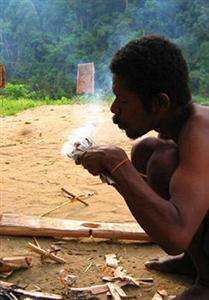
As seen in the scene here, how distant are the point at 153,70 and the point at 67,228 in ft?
4.73

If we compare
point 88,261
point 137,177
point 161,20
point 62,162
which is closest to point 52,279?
point 88,261

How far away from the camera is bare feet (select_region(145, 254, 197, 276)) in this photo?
2.81 meters

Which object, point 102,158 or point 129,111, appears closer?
point 102,158

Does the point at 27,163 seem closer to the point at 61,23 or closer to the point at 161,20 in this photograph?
the point at 161,20

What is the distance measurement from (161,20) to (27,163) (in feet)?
43.1

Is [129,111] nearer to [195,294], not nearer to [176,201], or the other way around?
[176,201]

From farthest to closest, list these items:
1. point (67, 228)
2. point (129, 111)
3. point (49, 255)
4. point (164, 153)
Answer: point (67, 228) → point (49, 255) → point (164, 153) → point (129, 111)

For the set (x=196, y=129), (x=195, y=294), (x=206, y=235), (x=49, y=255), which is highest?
(x=196, y=129)

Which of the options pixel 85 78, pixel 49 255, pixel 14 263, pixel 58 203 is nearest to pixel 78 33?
pixel 85 78

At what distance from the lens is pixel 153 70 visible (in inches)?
84.7

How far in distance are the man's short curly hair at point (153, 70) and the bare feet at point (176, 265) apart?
0.97m

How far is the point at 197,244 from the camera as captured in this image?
2.36 metres

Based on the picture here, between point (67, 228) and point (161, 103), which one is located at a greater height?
point (161, 103)

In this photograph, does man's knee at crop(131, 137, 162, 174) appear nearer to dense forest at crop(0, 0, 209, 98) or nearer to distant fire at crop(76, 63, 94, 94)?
distant fire at crop(76, 63, 94, 94)
